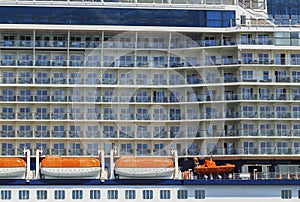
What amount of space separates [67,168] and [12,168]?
2904 millimetres

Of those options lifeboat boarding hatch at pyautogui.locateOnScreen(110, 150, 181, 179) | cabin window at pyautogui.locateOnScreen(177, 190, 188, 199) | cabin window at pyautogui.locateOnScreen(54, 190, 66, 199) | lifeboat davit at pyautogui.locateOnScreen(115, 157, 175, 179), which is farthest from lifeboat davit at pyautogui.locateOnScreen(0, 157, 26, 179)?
cabin window at pyautogui.locateOnScreen(177, 190, 188, 199)

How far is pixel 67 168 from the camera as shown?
47.2 meters

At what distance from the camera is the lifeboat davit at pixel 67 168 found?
47.1 m

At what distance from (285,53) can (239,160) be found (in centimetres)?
760

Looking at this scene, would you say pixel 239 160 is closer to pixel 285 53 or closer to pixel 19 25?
pixel 285 53

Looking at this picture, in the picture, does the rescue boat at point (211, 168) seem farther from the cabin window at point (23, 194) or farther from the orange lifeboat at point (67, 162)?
the cabin window at point (23, 194)

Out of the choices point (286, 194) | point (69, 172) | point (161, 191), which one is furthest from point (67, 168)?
point (286, 194)

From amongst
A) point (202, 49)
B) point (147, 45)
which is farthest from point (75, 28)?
point (202, 49)

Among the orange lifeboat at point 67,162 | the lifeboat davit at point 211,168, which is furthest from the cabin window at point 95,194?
the lifeboat davit at point 211,168

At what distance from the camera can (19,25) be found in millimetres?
53344

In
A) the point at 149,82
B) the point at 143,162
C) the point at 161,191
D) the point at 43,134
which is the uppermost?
the point at 149,82

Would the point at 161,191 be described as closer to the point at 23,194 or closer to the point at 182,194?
the point at 182,194

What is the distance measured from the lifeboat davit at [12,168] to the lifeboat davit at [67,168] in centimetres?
111

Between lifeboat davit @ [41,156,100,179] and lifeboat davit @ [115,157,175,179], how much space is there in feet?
4.26
